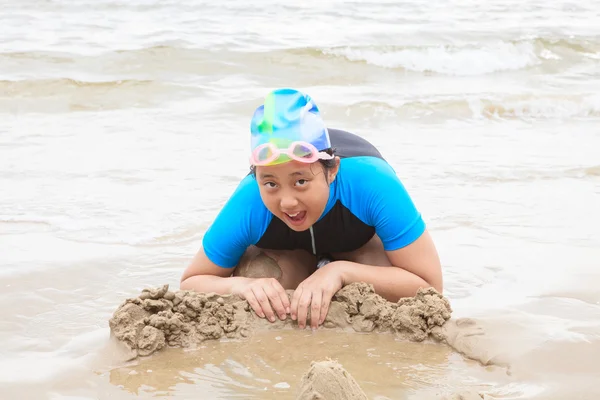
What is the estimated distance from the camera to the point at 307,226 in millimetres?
3525

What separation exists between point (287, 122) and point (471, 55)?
9.54 m

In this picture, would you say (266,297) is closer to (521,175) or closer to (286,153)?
(286,153)

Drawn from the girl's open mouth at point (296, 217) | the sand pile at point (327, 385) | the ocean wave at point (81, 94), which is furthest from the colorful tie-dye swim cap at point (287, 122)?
the ocean wave at point (81, 94)

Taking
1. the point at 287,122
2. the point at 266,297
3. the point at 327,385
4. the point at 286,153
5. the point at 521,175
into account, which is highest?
the point at 287,122

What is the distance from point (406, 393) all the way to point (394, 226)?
87 cm

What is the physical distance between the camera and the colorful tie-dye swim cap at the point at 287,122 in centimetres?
335

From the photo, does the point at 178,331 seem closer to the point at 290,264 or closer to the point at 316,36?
the point at 290,264

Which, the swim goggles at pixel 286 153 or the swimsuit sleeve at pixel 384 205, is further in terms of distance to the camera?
the swimsuit sleeve at pixel 384 205

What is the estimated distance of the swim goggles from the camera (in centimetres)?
327

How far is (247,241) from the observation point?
374 centimetres

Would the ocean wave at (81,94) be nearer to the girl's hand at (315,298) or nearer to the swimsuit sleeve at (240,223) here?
the swimsuit sleeve at (240,223)

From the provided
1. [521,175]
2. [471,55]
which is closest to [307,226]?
[521,175]

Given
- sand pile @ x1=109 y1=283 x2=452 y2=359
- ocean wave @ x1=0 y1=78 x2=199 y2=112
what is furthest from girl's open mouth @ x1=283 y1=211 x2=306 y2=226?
ocean wave @ x1=0 y1=78 x2=199 y2=112

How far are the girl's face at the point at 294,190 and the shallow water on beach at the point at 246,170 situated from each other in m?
0.51
